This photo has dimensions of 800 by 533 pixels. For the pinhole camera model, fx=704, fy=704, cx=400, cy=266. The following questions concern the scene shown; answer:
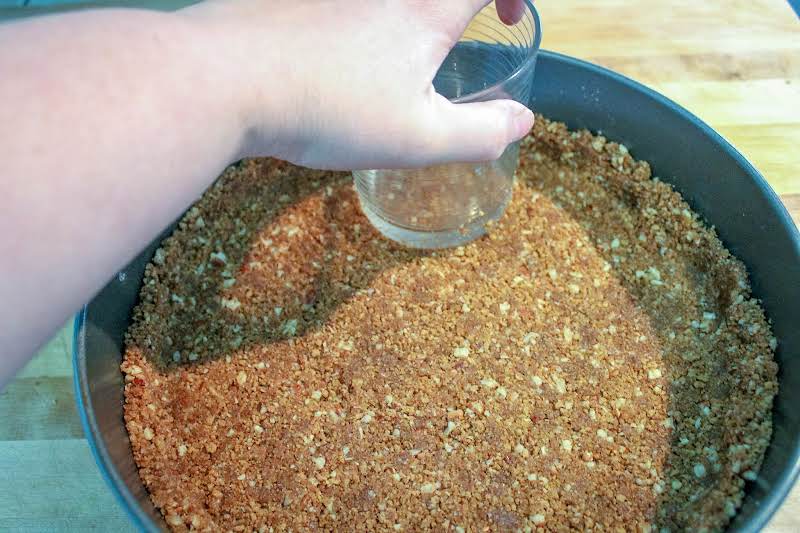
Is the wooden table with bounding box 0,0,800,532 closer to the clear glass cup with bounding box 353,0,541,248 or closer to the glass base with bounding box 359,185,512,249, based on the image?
the clear glass cup with bounding box 353,0,541,248

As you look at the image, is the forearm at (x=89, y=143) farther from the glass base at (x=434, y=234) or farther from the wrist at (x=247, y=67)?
the glass base at (x=434, y=234)

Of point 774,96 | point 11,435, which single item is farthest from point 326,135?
point 774,96

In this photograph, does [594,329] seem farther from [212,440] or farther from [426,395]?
[212,440]

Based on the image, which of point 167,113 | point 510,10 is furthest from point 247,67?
point 510,10

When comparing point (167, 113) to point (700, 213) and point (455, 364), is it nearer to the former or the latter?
point (455, 364)

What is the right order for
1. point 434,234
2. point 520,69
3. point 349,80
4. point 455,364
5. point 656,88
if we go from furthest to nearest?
1. point 656,88
2. point 434,234
3. point 455,364
4. point 520,69
5. point 349,80
